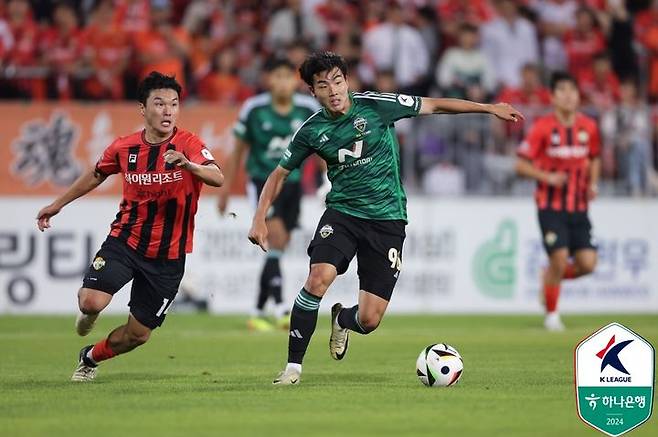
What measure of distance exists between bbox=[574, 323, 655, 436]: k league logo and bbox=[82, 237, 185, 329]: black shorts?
4.00m

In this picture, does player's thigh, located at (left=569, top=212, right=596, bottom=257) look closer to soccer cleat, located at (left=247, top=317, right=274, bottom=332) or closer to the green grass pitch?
the green grass pitch

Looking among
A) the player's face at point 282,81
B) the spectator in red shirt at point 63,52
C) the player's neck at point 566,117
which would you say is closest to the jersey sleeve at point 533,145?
the player's neck at point 566,117

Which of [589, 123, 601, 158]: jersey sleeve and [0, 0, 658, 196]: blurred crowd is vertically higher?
[0, 0, 658, 196]: blurred crowd

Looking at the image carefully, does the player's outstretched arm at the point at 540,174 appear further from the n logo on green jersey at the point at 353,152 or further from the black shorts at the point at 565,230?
the n logo on green jersey at the point at 353,152

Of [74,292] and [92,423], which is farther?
[74,292]

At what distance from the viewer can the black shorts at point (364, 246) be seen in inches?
408

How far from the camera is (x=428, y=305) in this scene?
19438 millimetres

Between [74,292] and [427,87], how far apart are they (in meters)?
6.22

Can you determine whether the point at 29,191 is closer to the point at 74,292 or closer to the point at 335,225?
the point at 74,292

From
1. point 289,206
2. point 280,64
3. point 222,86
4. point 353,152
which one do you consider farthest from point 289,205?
point 353,152

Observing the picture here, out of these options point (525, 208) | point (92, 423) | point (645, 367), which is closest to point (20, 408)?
point (92, 423)

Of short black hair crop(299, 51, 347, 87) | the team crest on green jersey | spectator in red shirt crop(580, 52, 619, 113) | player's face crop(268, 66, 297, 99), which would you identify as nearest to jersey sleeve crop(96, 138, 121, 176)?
short black hair crop(299, 51, 347, 87)

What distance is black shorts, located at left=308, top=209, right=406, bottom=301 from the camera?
10.4 metres

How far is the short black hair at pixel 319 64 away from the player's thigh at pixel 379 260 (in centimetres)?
129
